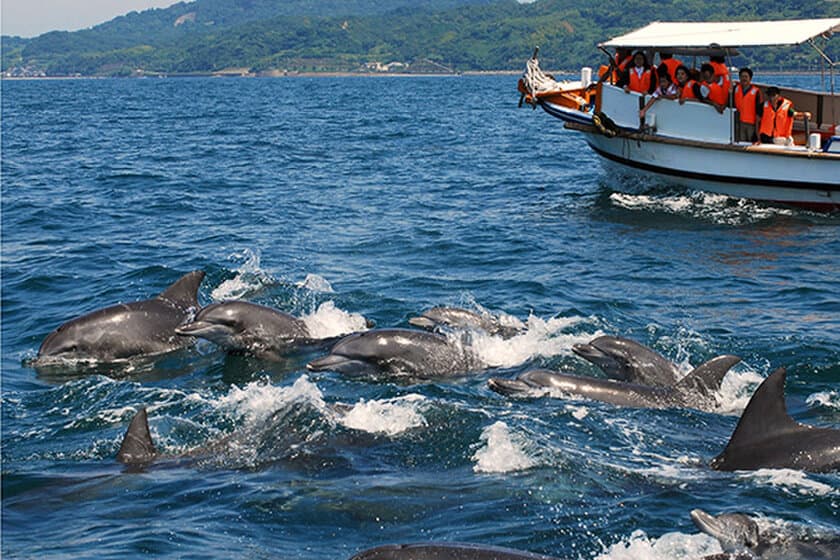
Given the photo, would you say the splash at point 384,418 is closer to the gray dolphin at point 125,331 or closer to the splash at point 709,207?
the gray dolphin at point 125,331

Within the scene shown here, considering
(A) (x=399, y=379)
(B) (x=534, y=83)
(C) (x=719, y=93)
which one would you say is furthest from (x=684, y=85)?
(A) (x=399, y=379)

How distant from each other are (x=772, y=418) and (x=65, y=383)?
27.1ft

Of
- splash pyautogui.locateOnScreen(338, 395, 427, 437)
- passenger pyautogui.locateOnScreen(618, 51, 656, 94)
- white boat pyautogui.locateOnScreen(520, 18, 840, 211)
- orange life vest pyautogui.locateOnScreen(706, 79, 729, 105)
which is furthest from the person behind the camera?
passenger pyautogui.locateOnScreen(618, 51, 656, 94)

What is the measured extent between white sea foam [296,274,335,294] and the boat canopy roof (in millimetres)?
11304

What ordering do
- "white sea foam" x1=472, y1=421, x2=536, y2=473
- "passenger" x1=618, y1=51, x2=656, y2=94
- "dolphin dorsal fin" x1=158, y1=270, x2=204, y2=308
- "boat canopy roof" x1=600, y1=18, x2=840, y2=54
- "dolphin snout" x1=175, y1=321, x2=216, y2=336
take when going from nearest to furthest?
"white sea foam" x1=472, y1=421, x2=536, y2=473 < "dolphin snout" x1=175, y1=321, x2=216, y2=336 < "dolphin dorsal fin" x1=158, y1=270, x2=204, y2=308 < "boat canopy roof" x1=600, y1=18, x2=840, y2=54 < "passenger" x1=618, y1=51, x2=656, y2=94

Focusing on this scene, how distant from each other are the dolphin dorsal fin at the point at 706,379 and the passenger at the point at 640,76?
1570 cm

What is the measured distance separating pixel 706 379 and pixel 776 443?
1.90 metres

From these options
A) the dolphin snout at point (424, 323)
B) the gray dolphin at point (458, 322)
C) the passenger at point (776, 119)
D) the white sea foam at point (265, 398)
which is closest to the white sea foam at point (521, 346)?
the gray dolphin at point (458, 322)

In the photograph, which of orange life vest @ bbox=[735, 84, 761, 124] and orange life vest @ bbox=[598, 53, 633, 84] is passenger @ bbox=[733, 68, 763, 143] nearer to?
orange life vest @ bbox=[735, 84, 761, 124]

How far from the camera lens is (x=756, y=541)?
7.30 m

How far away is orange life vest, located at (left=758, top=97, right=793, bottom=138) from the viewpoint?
76.9 feet

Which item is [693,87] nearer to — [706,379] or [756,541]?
[706,379]

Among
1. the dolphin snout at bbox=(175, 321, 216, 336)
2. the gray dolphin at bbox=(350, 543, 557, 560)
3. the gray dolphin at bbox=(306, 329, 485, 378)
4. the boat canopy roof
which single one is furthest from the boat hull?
the gray dolphin at bbox=(350, 543, 557, 560)

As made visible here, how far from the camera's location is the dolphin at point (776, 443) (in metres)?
9.20
